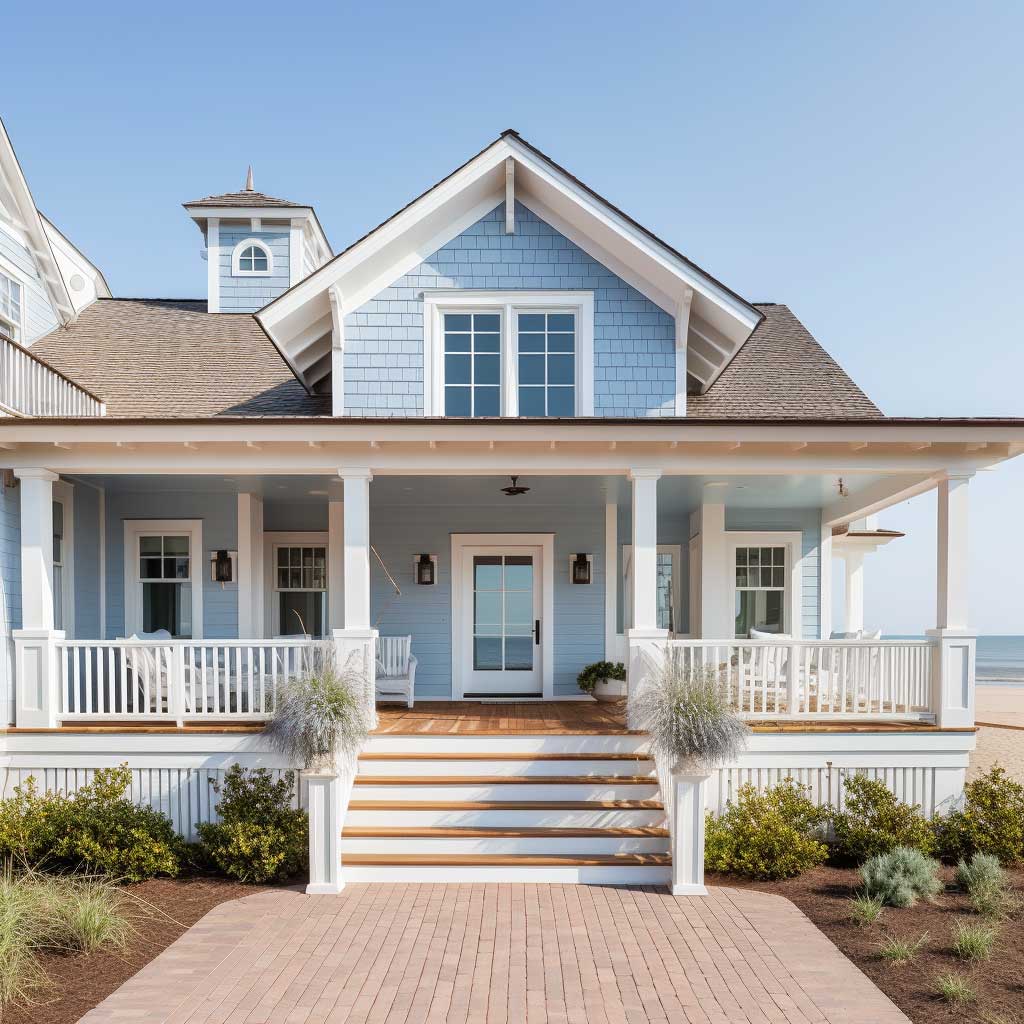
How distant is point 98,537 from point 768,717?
8.86 metres

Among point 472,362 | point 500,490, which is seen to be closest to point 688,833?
point 500,490

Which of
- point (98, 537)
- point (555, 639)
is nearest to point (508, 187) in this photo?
point (555, 639)

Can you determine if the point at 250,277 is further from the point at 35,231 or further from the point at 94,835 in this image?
the point at 94,835

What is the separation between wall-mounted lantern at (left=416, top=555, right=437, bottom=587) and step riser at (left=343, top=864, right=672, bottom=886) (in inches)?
196

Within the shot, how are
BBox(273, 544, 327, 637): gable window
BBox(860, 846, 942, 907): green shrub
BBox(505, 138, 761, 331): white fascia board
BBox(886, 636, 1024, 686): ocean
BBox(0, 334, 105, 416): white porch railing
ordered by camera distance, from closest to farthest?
1. BBox(860, 846, 942, 907): green shrub
2. BBox(0, 334, 105, 416): white porch railing
3. BBox(505, 138, 761, 331): white fascia board
4. BBox(273, 544, 327, 637): gable window
5. BBox(886, 636, 1024, 686): ocean

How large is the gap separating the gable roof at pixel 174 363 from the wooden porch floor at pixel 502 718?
4009mm

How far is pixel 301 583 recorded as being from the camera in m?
12.2

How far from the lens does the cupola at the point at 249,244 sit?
15.7m

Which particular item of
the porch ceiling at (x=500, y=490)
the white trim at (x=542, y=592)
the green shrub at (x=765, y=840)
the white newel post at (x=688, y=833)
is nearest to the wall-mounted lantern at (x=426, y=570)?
the white trim at (x=542, y=592)

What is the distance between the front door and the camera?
38.5 ft

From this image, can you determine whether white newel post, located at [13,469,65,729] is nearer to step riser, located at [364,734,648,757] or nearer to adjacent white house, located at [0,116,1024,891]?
adjacent white house, located at [0,116,1024,891]

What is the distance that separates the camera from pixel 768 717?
27.5 ft

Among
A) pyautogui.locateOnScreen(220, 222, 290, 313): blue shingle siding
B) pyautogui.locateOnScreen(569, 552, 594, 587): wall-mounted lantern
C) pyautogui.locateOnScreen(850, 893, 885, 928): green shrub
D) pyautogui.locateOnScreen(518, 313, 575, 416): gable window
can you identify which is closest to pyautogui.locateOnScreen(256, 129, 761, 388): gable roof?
pyautogui.locateOnScreen(518, 313, 575, 416): gable window

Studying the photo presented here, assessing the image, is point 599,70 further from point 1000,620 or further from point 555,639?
point 1000,620
